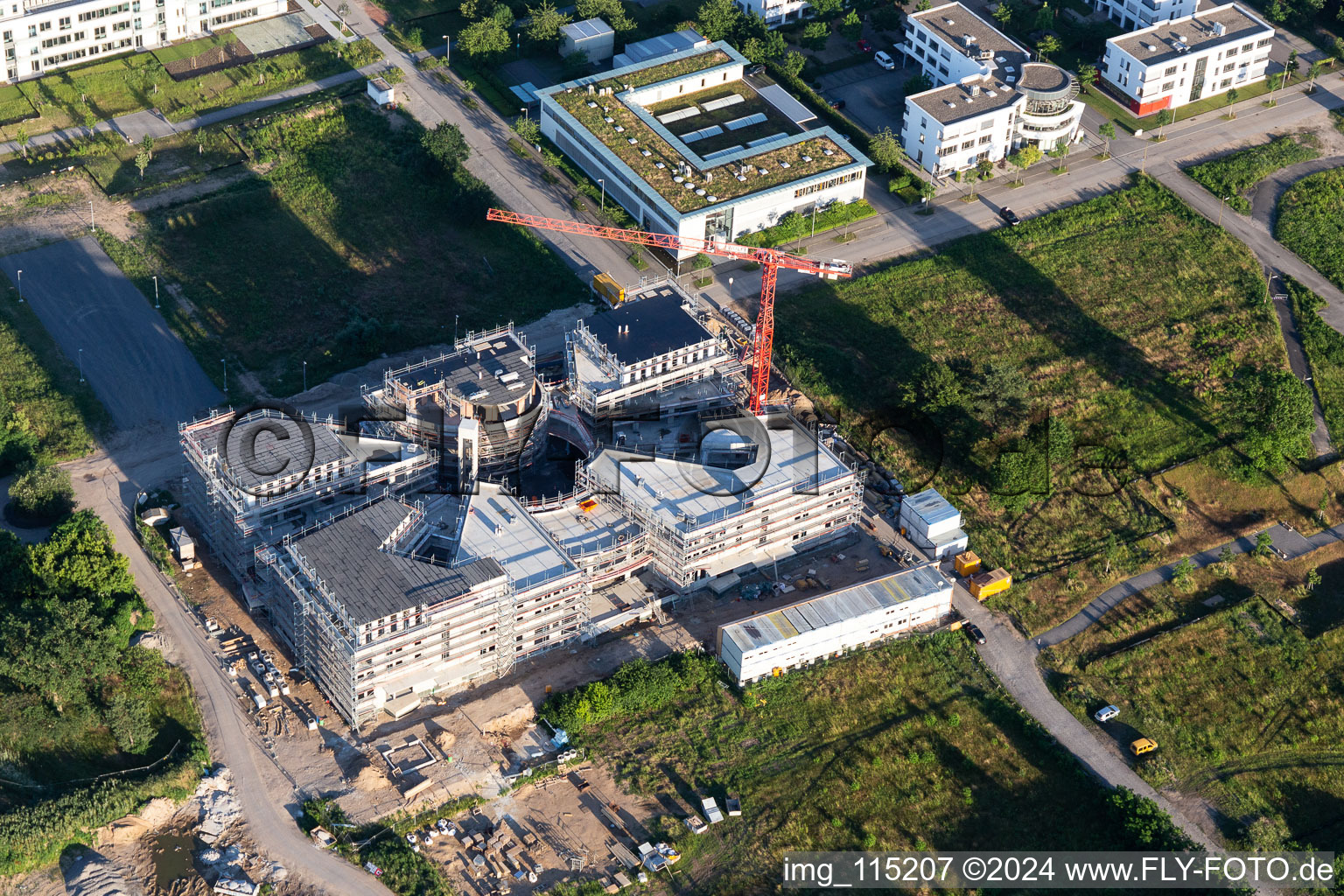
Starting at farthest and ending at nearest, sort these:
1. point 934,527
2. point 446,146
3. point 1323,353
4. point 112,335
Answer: point 446,146
point 1323,353
point 112,335
point 934,527

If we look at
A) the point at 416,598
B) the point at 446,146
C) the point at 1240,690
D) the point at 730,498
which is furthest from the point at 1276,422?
the point at 446,146

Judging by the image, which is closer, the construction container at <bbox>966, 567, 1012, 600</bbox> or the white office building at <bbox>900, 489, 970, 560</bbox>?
the construction container at <bbox>966, 567, 1012, 600</bbox>

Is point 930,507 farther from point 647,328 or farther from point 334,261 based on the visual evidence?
point 334,261

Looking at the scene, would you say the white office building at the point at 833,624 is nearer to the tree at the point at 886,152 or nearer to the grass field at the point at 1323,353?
the grass field at the point at 1323,353

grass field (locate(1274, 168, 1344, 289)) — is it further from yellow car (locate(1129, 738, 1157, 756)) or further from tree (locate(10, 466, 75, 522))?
tree (locate(10, 466, 75, 522))

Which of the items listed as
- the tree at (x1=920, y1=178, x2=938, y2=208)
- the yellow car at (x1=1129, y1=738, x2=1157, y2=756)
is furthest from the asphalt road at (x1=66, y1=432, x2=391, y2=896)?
the tree at (x1=920, y1=178, x2=938, y2=208)

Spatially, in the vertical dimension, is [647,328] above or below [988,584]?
above

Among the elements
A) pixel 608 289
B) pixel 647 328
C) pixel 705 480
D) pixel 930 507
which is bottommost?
pixel 930 507
